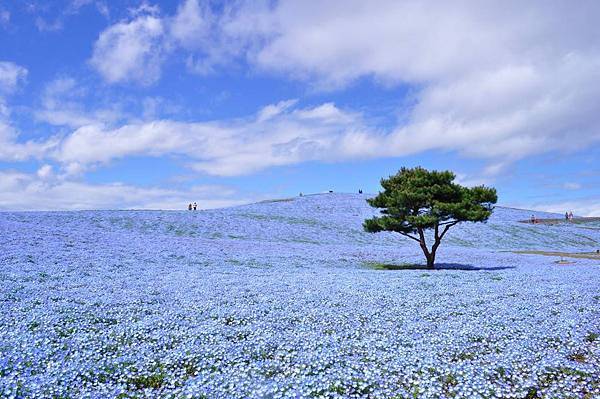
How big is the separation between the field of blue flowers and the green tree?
6.60 meters

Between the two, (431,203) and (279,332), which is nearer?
(279,332)

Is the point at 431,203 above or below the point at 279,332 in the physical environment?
above

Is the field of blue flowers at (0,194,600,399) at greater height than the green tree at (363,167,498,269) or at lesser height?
lesser

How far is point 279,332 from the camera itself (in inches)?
431

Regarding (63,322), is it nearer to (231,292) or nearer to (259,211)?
(231,292)

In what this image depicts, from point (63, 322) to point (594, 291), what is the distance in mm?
18330

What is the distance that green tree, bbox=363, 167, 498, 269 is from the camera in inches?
1148

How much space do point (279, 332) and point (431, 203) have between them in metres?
21.5

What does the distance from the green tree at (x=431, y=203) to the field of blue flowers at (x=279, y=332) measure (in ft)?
21.6

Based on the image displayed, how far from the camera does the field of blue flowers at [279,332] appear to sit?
7.95m

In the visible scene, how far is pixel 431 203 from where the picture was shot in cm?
3009

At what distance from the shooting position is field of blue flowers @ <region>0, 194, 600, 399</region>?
26.1 ft

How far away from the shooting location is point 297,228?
167 ft

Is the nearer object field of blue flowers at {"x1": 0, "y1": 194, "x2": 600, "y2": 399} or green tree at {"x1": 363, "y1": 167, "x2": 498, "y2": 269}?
field of blue flowers at {"x1": 0, "y1": 194, "x2": 600, "y2": 399}
